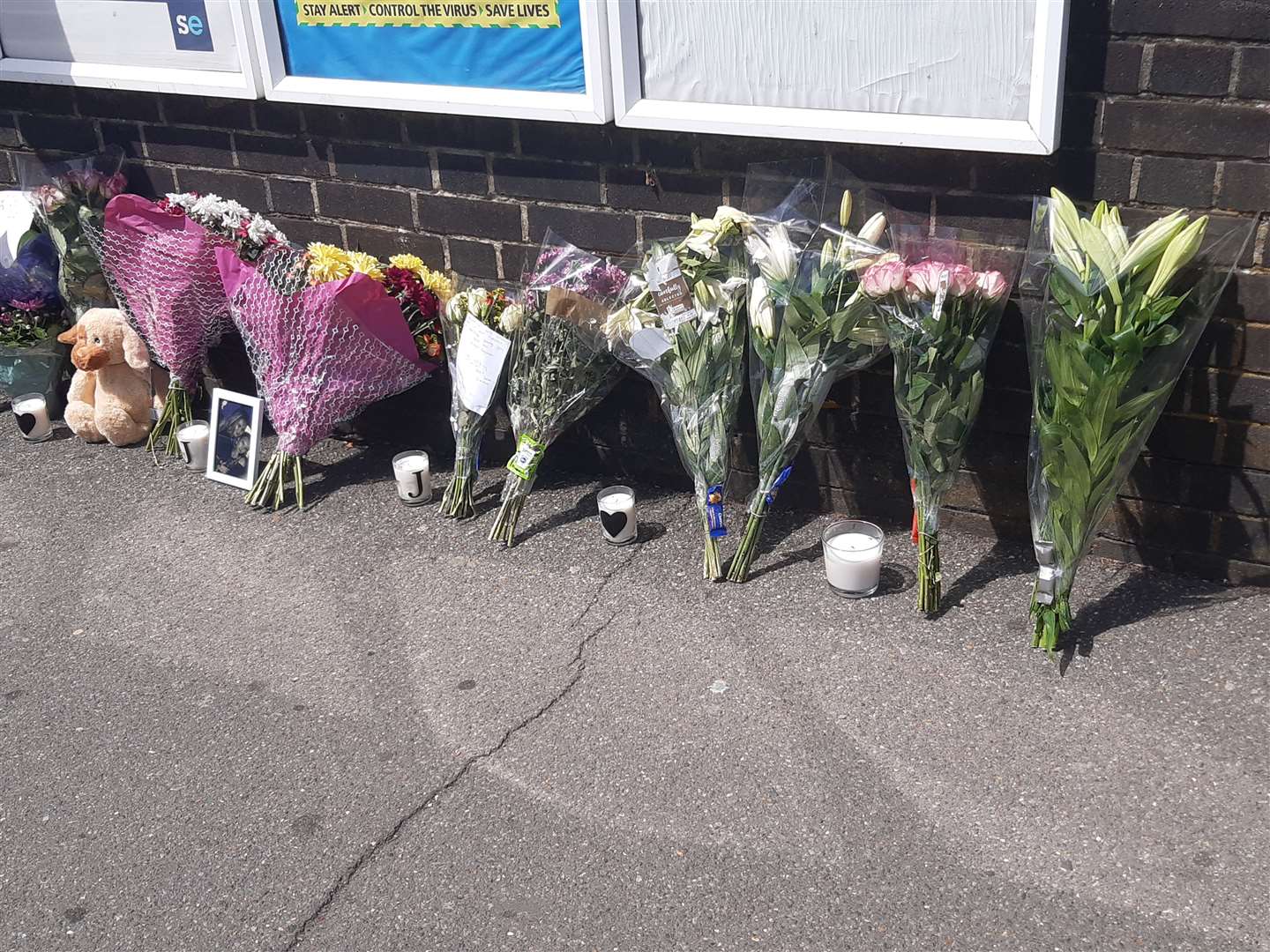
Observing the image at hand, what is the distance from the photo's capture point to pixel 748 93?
12.7ft

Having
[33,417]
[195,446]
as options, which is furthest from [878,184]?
[33,417]

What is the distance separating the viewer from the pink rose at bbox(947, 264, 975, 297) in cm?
344

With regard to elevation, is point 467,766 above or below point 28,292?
below

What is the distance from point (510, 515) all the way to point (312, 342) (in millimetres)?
930

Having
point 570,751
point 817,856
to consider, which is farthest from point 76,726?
point 817,856

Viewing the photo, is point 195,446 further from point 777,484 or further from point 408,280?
point 777,484

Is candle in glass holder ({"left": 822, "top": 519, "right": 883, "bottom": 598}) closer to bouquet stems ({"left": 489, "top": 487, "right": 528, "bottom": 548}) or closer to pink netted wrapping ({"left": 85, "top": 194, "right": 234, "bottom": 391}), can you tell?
bouquet stems ({"left": 489, "top": 487, "right": 528, "bottom": 548})

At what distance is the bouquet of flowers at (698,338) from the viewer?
12.6 ft

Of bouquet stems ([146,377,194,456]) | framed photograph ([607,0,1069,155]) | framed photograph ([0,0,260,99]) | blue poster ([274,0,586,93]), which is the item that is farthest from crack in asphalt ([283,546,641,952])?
framed photograph ([0,0,260,99])

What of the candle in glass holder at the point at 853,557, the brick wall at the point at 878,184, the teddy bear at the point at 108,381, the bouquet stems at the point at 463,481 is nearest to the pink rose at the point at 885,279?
the brick wall at the point at 878,184

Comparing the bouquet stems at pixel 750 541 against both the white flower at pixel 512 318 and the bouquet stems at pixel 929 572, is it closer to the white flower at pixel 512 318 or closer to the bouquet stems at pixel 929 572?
the bouquet stems at pixel 929 572

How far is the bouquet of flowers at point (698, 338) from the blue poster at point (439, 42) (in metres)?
0.73

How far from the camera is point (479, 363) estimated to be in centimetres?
434

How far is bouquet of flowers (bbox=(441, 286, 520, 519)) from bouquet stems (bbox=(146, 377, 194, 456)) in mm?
1301
